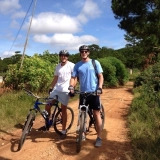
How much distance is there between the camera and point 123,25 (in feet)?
61.8

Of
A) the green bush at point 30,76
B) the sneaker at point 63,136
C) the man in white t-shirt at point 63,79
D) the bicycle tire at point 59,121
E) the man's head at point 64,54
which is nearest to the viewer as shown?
the man's head at point 64,54

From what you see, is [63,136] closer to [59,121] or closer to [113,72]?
[59,121]

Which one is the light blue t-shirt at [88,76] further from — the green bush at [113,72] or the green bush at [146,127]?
the green bush at [113,72]

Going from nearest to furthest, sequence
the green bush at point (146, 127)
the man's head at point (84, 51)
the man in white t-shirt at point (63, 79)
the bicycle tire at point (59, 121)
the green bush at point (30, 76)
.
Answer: the green bush at point (146, 127), the man's head at point (84, 51), the man in white t-shirt at point (63, 79), the bicycle tire at point (59, 121), the green bush at point (30, 76)

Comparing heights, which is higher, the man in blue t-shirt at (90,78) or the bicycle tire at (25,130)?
the man in blue t-shirt at (90,78)

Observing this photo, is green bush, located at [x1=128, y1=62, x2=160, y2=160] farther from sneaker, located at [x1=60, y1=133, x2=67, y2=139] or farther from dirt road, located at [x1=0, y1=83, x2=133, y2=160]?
sneaker, located at [x1=60, y1=133, x2=67, y2=139]

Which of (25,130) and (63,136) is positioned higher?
(25,130)

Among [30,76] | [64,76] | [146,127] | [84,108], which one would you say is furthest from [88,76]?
[30,76]

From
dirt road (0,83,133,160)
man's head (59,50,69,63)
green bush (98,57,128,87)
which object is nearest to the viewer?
dirt road (0,83,133,160)

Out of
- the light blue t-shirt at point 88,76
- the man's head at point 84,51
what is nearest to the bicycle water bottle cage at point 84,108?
the light blue t-shirt at point 88,76

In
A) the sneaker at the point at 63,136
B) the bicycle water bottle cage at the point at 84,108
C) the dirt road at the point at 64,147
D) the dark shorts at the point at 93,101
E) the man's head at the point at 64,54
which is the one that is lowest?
the dirt road at the point at 64,147

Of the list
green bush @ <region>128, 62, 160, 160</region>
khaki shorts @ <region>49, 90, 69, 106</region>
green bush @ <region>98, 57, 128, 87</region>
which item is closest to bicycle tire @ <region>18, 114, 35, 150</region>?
khaki shorts @ <region>49, 90, 69, 106</region>

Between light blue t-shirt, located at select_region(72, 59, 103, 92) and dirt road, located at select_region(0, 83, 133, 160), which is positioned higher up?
light blue t-shirt, located at select_region(72, 59, 103, 92)

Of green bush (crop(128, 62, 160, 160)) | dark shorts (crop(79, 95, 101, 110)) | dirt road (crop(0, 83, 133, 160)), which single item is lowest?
dirt road (crop(0, 83, 133, 160))
